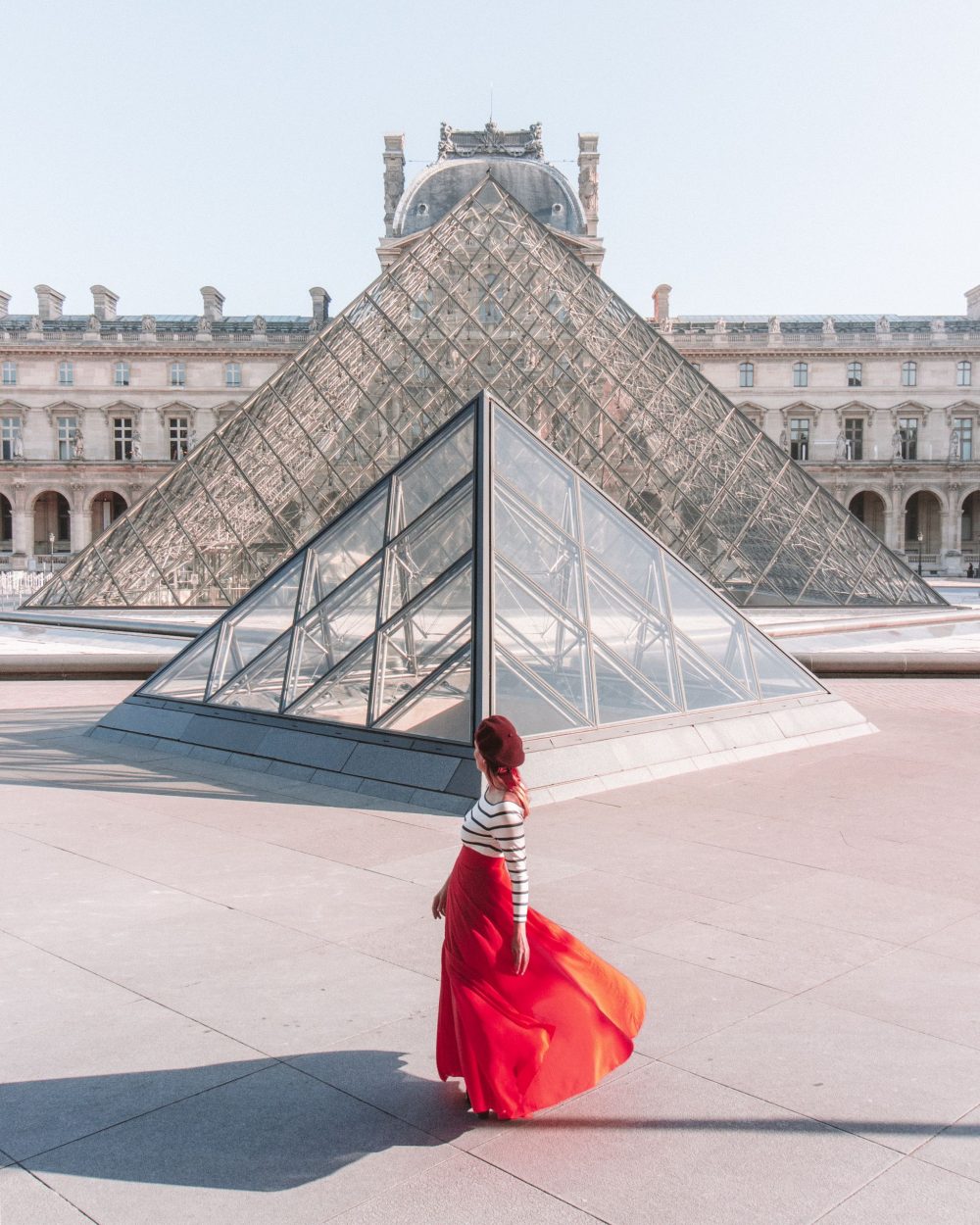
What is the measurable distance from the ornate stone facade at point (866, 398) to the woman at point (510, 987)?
55267 mm

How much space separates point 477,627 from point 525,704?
57 centimetres

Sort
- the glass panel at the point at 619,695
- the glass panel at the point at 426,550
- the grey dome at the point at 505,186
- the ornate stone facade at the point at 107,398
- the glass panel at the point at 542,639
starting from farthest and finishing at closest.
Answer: the ornate stone facade at the point at 107,398
the grey dome at the point at 505,186
the glass panel at the point at 426,550
the glass panel at the point at 619,695
the glass panel at the point at 542,639

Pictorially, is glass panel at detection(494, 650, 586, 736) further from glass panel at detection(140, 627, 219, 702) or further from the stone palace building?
the stone palace building

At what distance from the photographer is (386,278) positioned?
75.9 ft

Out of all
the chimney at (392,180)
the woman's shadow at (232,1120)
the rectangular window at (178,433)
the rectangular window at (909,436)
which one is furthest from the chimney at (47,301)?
the woman's shadow at (232,1120)

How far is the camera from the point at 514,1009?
287cm

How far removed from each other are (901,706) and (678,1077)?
8.81 metres

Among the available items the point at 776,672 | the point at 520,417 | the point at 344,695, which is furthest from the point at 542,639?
the point at 520,417

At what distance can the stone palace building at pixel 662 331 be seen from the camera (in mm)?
55938

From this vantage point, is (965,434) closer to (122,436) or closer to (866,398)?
(866,398)

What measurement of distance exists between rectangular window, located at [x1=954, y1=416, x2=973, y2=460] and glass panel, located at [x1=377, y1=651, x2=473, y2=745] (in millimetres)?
54656

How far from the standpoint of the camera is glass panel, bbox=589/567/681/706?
8094mm

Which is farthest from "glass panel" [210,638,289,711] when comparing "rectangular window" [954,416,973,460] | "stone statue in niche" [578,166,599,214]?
"rectangular window" [954,416,973,460]

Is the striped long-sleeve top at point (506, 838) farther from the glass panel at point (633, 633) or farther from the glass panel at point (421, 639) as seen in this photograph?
the glass panel at point (633, 633)
